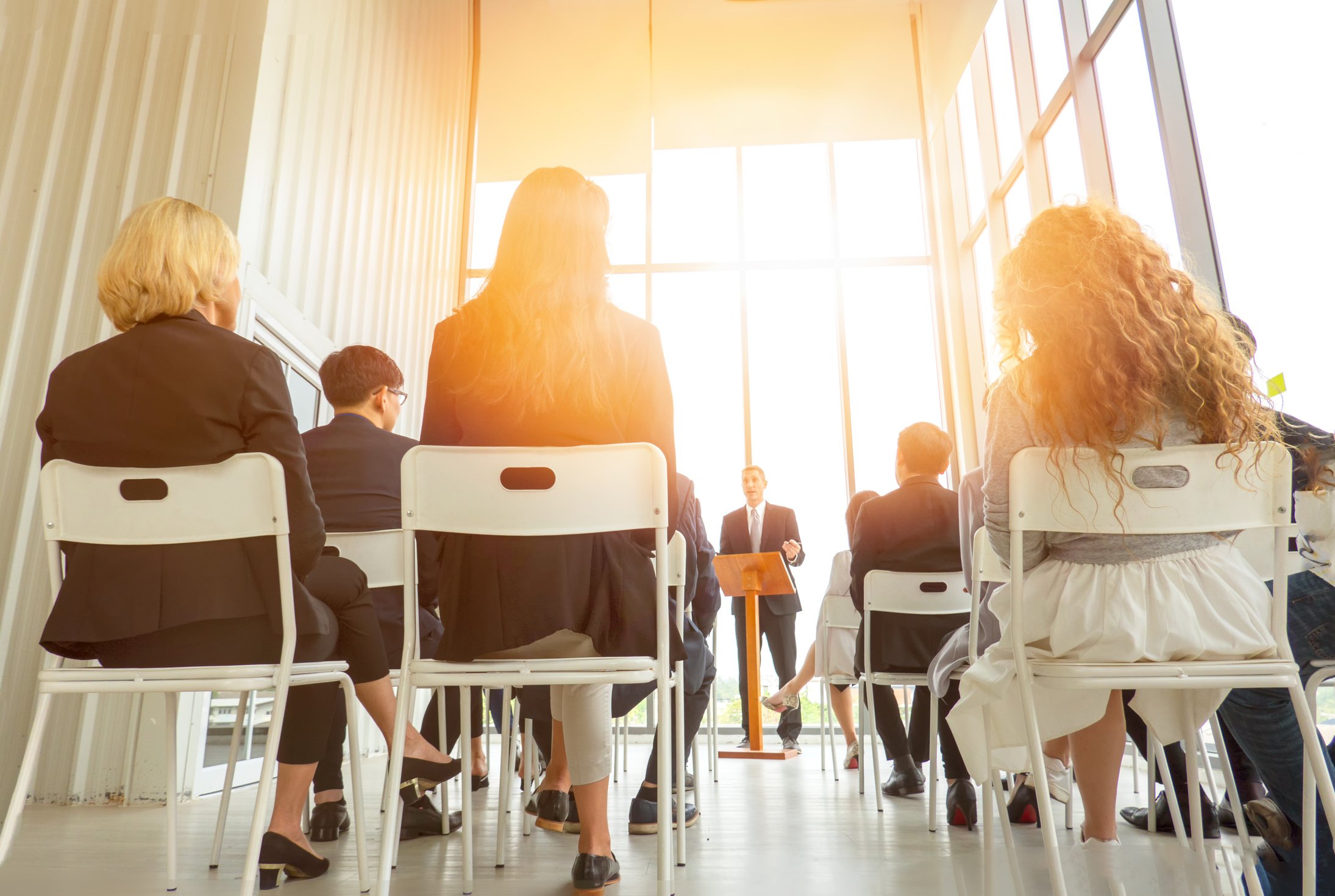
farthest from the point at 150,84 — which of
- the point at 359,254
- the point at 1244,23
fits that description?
the point at 1244,23

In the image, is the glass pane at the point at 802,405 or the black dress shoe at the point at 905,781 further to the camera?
the glass pane at the point at 802,405

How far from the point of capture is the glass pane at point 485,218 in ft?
23.9

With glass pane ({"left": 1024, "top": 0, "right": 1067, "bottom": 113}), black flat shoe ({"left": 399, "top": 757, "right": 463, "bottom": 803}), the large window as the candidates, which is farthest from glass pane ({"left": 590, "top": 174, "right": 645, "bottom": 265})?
black flat shoe ({"left": 399, "top": 757, "right": 463, "bottom": 803})

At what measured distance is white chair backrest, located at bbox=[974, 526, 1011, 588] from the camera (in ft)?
6.02

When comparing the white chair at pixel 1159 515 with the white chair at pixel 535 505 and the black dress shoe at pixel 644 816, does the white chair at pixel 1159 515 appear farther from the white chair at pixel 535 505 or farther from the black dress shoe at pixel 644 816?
the black dress shoe at pixel 644 816

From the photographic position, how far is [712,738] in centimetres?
388

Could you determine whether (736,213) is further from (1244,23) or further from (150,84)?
(150,84)

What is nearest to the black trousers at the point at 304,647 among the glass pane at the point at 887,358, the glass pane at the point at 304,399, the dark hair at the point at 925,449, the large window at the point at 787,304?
the dark hair at the point at 925,449

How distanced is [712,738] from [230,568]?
2.83 m

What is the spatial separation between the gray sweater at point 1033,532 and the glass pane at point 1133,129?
9.00 ft

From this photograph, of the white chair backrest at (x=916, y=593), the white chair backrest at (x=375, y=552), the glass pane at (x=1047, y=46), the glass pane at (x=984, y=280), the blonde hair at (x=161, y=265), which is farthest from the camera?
the glass pane at (x=984, y=280)

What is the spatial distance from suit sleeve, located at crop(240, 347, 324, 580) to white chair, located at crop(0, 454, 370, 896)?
0.14 metres

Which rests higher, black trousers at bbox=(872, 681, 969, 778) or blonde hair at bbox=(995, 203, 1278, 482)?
blonde hair at bbox=(995, 203, 1278, 482)

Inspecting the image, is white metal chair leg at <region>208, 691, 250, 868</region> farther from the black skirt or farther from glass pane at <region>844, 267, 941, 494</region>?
glass pane at <region>844, 267, 941, 494</region>
